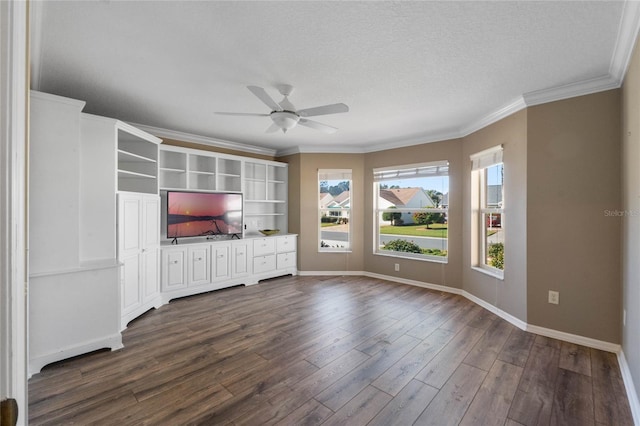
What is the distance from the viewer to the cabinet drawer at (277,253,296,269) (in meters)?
5.50

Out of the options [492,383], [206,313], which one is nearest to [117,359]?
[206,313]

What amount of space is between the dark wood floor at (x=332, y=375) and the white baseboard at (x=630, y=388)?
47mm

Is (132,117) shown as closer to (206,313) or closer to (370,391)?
(206,313)

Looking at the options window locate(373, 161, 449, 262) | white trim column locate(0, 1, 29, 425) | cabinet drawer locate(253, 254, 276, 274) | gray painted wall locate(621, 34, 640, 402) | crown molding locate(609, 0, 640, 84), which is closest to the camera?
white trim column locate(0, 1, 29, 425)

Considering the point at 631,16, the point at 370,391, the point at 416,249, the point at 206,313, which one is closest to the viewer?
the point at 631,16

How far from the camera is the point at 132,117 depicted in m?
3.88

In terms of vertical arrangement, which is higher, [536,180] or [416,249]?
[536,180]

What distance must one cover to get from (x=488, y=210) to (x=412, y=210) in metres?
1.33

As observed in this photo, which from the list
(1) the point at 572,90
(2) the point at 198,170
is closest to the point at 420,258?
(1) the point at 572,90

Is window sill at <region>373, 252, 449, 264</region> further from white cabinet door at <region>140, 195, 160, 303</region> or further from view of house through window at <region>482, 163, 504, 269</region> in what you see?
white cabinet door at <region>140, 195, 160, 303</region>

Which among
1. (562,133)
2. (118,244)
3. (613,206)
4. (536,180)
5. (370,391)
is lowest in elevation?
(370,391)

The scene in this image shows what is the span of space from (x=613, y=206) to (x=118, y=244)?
4968 mm

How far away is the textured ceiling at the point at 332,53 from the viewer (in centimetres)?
186

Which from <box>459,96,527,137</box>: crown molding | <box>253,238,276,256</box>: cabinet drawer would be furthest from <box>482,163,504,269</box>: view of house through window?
<box>253,238,276,256</box>: cabinet drawer
